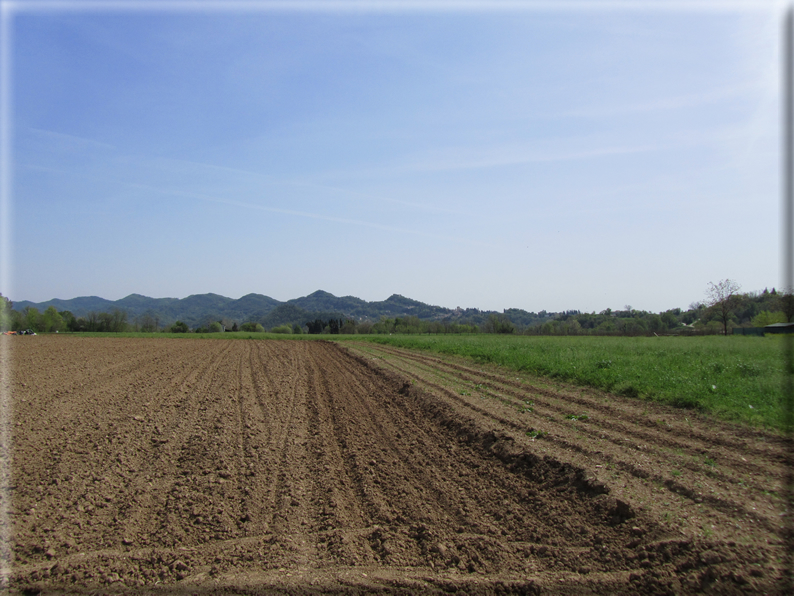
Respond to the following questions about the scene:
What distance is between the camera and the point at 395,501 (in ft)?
19.5

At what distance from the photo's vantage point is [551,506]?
564 cm

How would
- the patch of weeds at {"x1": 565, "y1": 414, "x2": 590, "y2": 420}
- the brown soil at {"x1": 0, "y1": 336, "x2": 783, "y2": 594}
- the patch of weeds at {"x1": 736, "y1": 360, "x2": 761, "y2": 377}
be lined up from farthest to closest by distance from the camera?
the patch of weeds at {"x1": 736, "y1": 360, "x2": 761, "y2": 377}, the patch of weeds at {"x1": 565, "y1": 414, "x2": 590, "y2": 420}, the brown soil at {"x1": 0, "y1": 336, "x2": 783, "y2": 594}

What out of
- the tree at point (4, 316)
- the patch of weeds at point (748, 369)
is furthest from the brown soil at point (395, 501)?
the tree at point (4, 316)

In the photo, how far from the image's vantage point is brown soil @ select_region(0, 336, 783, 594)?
416 centimetres

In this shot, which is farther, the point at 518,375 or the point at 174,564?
the point at 518,375

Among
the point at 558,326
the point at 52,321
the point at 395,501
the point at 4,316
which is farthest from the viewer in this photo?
the point at 558,326

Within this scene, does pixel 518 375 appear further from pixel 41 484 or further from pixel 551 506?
pixel 41 484

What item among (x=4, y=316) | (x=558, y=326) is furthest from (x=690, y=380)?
(x=558, y=326)

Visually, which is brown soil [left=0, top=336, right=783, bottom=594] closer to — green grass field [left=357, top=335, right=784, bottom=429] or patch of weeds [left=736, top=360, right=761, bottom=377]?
green grass field [left=357, top=335, right=784, bottom=429]

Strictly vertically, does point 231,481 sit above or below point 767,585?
below

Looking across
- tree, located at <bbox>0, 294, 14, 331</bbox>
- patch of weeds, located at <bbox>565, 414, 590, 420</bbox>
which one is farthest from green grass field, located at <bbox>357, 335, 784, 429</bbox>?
tree, located at <bbox>0, 294, 14, 331</bbox>

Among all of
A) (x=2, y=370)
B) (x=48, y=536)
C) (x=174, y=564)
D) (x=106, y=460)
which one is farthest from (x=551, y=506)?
(x=2, y=370)

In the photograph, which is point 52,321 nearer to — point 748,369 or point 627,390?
point 627,390

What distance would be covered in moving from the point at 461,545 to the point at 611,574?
1.54 meters
